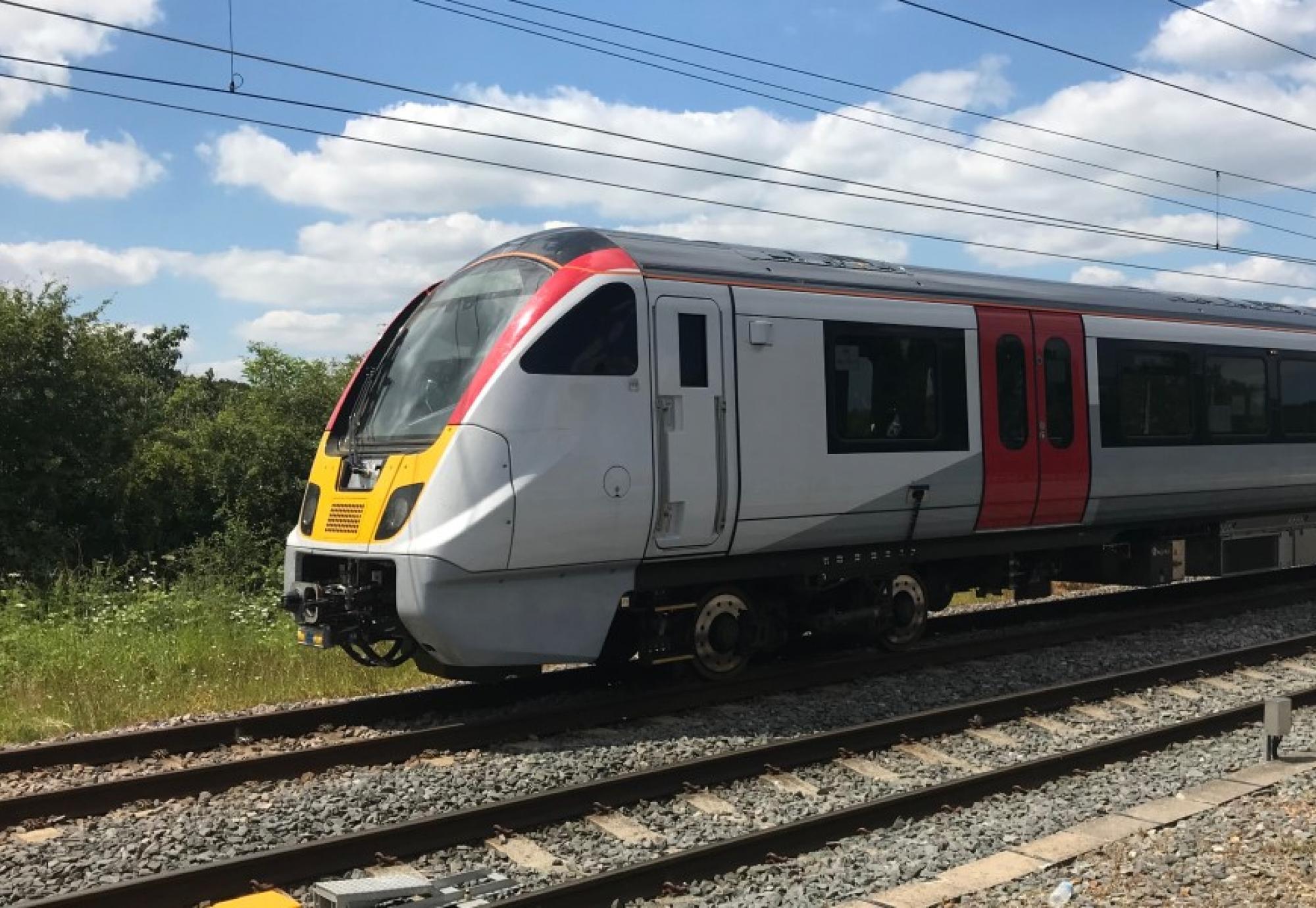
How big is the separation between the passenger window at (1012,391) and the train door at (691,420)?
3135mm

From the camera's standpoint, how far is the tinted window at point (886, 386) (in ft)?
31.1

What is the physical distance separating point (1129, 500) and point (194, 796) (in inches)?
354

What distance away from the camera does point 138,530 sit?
21.5m

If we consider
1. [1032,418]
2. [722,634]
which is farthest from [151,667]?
[1032,418]

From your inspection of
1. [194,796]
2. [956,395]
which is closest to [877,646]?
[956,395]

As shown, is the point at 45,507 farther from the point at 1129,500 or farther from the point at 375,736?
the point at 1129,500

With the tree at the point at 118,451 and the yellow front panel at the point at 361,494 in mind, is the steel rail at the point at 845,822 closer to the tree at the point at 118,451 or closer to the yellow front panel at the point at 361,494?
the yellow front panel at the point at 361,494

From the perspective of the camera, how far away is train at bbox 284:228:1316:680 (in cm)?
771

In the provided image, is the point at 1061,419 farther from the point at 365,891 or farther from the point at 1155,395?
the point at 365,891

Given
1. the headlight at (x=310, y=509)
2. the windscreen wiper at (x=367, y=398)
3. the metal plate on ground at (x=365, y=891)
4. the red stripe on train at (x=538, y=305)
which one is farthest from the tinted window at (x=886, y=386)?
the metal plate on ground at (x=365, y=891)

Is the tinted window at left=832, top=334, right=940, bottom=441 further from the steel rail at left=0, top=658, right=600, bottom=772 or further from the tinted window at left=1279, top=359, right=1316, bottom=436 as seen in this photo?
the tinted window at left=1279, top=359, right=1316, bottom=436

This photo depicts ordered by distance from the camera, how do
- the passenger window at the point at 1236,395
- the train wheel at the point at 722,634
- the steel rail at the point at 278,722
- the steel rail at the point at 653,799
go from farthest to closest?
the passenger window at the point at 1236,395, the train wheel at the point at 722,634, the steel rail at the point at 278,722, the steel rail at the point at 653,799

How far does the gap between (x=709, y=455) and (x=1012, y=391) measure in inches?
140

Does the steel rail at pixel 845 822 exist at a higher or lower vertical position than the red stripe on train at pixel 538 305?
lower
